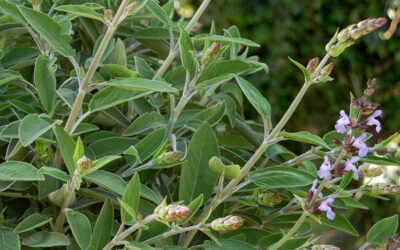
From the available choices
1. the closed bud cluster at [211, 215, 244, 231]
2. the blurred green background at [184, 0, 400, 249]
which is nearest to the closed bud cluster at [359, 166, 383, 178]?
the closed bud cluster at [211, 215, 244, 231]

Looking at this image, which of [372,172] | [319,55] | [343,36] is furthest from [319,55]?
[343,36]

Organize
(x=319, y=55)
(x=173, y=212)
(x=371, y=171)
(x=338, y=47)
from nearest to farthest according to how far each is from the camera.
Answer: (x=173, y=212) → (x=338, y=47) → (x=371, y=171) → (x=319, y=55)

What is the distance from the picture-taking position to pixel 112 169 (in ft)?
2.46

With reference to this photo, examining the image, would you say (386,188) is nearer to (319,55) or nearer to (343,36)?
(343,36)

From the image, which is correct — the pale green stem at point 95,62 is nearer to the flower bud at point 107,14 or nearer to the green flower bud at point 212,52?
the flower bud at point 107,14

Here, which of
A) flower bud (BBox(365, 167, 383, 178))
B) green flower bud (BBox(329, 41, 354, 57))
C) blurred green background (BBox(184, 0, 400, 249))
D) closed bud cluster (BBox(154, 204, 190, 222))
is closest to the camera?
Answer: closed bud cluster (BBox(154, 204, 190, 222))

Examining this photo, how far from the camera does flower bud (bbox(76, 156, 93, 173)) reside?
525 millimetres

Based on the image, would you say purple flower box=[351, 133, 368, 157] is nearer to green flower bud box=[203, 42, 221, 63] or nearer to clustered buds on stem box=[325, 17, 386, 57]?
clustered buds on stem box=[325, 17, 386, 57]

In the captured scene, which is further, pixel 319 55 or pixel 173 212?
pixel 319 55

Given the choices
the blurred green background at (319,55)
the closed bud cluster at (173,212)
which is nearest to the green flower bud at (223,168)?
the closed bud cluster at (173,212)

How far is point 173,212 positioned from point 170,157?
0.17 metres

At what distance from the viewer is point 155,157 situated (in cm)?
66

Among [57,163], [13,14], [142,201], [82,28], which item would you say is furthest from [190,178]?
[82,28]

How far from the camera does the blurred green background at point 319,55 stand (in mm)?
2898
